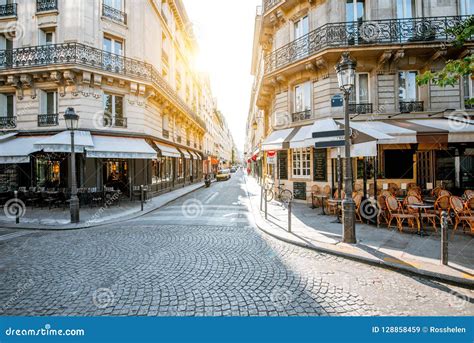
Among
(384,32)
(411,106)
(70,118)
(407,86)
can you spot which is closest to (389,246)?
(411,106)

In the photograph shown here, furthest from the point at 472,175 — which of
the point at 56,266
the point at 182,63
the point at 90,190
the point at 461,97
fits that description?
the point at 182,63

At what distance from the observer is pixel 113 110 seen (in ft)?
Answer: 46.0

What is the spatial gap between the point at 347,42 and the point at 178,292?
1321 cm

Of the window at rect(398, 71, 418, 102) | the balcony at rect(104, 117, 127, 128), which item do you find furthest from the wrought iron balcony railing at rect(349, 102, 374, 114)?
the balcony at rect(104, 117, 127, 128)

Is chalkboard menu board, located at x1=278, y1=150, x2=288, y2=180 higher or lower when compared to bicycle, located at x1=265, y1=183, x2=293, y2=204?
higher

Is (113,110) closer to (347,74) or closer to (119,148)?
(119,148)

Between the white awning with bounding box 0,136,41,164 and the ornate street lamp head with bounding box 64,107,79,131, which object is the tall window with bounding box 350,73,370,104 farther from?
the white awning with bounding box 0,136,41,164

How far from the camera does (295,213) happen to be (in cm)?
989

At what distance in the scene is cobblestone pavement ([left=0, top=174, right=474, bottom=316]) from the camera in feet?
10.8

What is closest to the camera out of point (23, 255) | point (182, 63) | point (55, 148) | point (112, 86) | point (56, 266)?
point (56, 266)

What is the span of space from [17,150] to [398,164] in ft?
69.2

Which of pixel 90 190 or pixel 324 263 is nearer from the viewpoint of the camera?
pixel 324 263

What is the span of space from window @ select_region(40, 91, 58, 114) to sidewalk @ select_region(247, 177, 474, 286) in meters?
15.0

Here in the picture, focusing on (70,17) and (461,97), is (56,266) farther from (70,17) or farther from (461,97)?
(461,97)
